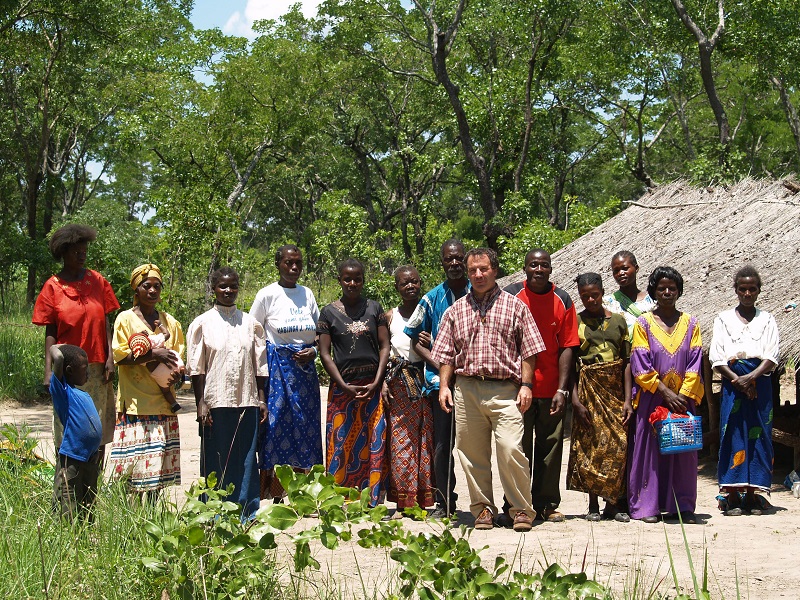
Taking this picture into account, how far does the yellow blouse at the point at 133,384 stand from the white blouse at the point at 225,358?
0.24 m

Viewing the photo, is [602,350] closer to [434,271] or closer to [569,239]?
[569,239]

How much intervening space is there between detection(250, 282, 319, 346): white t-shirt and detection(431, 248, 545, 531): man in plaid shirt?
972 mm

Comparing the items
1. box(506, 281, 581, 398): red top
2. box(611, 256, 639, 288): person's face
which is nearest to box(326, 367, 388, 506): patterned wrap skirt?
box(506, 281, 581, 398): red top

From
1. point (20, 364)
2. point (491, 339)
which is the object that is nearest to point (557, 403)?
point (491, 339)

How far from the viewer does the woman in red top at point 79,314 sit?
559 centimetres

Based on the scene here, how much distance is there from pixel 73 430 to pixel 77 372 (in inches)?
12.3

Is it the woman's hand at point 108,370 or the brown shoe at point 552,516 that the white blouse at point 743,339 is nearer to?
the brown shoe at point 552,516

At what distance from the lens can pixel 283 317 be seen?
6.25 meters

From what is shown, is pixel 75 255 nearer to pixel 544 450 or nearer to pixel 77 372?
pixel 77 372

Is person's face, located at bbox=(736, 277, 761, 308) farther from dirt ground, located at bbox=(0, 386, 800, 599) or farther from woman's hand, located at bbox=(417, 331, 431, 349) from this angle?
woman's hand, located at bbox=(417, 331, 431, 349)

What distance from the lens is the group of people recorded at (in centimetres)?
562

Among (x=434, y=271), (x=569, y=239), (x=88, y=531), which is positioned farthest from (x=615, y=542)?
(x=434, y=271)

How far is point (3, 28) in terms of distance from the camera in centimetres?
1278

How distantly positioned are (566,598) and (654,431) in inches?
117
